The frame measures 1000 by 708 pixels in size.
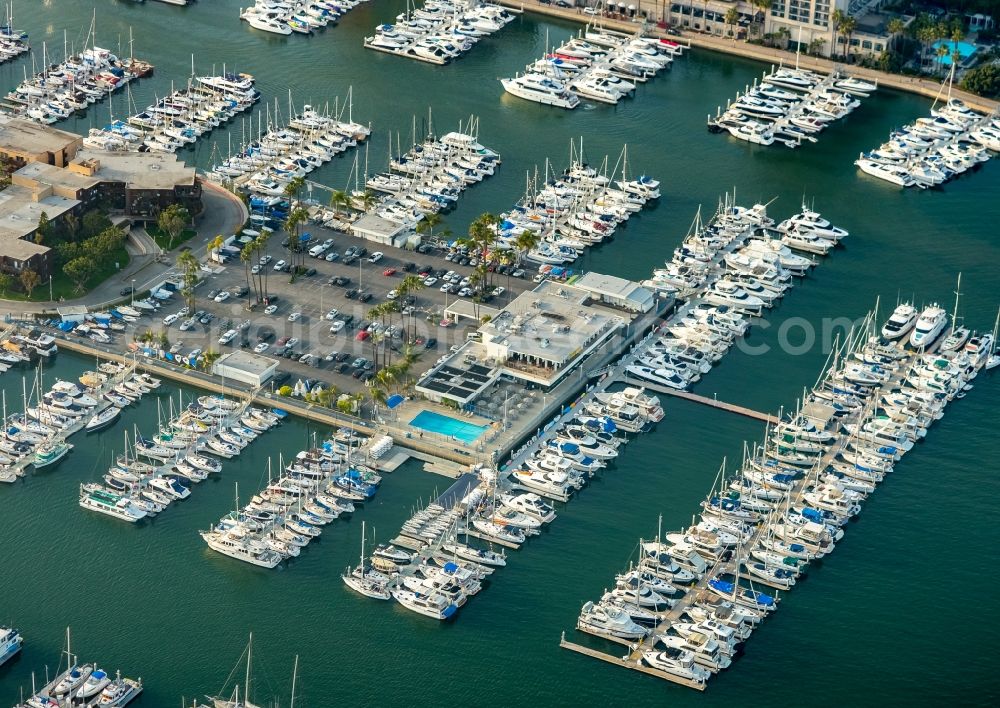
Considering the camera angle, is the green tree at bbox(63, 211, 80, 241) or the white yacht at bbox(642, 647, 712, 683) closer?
the white yacht at bbox(642, 647, 712, 683)

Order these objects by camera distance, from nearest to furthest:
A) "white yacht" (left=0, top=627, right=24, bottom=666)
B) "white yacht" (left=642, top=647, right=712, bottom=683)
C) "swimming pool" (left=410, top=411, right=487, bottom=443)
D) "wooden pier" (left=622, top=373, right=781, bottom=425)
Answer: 1. "white yacht" (left=0, top=627, right=24, bottom=666)
2. "white yacht" (left=642, top=647, right=712, bottom=683)
3. "swimming pool" (left=410, top=411, right=487, bottom=443)
4. "wooden pier" (left=622, top=373, right=781, bottom=425)

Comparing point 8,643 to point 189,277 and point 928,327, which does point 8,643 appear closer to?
point 189,277

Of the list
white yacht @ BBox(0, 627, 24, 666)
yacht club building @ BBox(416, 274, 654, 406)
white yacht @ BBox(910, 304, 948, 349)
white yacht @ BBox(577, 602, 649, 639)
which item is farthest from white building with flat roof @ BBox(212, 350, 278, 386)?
white yacht @ BBox(910, 304, 948, 349)

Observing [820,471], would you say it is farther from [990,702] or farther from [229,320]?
[229,320]

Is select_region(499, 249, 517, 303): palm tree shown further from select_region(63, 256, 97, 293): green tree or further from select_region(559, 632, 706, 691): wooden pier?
select_region(559, 632, 706, 691): wooden pier

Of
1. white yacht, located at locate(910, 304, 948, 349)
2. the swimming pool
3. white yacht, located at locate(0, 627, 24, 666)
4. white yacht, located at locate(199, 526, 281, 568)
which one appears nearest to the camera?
white yacht, located at locate(0, 627, 24, 666)

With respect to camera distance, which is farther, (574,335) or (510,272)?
(510,272)

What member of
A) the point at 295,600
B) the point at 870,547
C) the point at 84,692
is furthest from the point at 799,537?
the point at 84,692
